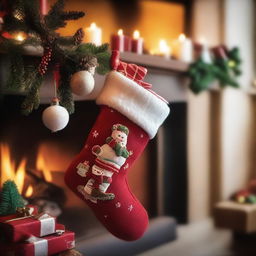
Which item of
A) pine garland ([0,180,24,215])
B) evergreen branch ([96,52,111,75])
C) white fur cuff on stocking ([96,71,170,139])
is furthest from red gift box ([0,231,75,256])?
evergreen branch ([96,52,111,75])

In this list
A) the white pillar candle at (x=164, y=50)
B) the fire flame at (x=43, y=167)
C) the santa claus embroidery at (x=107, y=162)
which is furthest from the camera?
the white pillar candle at (x=164, y=50)

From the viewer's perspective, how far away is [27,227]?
1.24m

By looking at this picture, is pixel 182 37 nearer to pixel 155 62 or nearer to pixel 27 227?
pixel 155 62

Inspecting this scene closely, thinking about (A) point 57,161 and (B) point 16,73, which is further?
(A) point 57,161

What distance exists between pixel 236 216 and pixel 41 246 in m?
1.24

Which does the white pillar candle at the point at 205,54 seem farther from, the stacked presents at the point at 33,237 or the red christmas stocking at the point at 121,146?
the stacked presents at the point at 33,237

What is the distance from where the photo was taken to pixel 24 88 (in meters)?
1.31

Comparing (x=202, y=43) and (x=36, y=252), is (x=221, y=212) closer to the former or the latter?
(x=202, y=43)

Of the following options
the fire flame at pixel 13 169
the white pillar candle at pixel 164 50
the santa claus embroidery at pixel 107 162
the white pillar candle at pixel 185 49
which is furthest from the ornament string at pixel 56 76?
the white pillar candle at pixel 185 49

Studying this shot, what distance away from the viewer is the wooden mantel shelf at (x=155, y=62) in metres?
1.71

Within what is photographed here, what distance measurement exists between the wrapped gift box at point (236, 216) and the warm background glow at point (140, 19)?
86cm

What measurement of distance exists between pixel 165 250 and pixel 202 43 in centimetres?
100

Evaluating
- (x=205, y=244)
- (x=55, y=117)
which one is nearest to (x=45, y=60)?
(x=55, y=117)

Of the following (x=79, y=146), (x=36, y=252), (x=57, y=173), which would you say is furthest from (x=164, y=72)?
(x=36, y=252)
